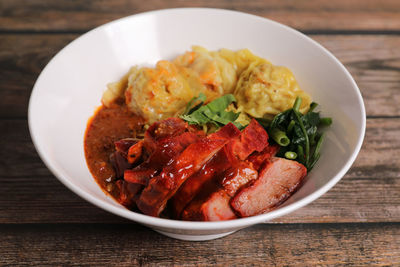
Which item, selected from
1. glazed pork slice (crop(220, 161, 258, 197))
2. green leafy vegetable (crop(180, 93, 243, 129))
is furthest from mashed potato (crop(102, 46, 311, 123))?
glazed pork slice (crop(220, 161, 258, 197))

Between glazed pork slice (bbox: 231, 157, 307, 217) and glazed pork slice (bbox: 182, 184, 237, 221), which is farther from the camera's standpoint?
glazed pork slice (bbox: 231, 157, 307, 217)

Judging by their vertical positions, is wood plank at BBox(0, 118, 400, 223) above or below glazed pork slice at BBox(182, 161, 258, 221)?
below

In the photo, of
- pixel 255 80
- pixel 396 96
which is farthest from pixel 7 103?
pixel 396 96

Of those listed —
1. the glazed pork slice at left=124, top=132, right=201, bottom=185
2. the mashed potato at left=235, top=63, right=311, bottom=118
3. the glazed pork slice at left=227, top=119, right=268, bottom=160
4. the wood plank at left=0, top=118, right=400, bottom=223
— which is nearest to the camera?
the glazed pork slice at left=124, top=132, right=201, bottom=185

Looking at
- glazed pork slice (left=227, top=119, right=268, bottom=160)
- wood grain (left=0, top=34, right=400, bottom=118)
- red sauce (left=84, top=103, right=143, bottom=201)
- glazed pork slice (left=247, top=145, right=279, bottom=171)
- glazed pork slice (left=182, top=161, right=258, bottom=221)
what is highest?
glazed pork slice (left=227, top=119, right=268, bottom=160)

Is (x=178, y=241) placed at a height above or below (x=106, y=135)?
below

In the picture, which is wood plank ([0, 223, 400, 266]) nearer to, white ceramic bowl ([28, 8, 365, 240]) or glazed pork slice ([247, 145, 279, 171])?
white ceramic bowl ([28, 8, 365, 240])

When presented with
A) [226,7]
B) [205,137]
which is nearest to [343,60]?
[226,7]

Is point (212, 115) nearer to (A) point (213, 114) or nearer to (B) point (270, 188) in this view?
(A) point (213, 114)

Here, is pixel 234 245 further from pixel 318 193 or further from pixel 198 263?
pixel 318 193
